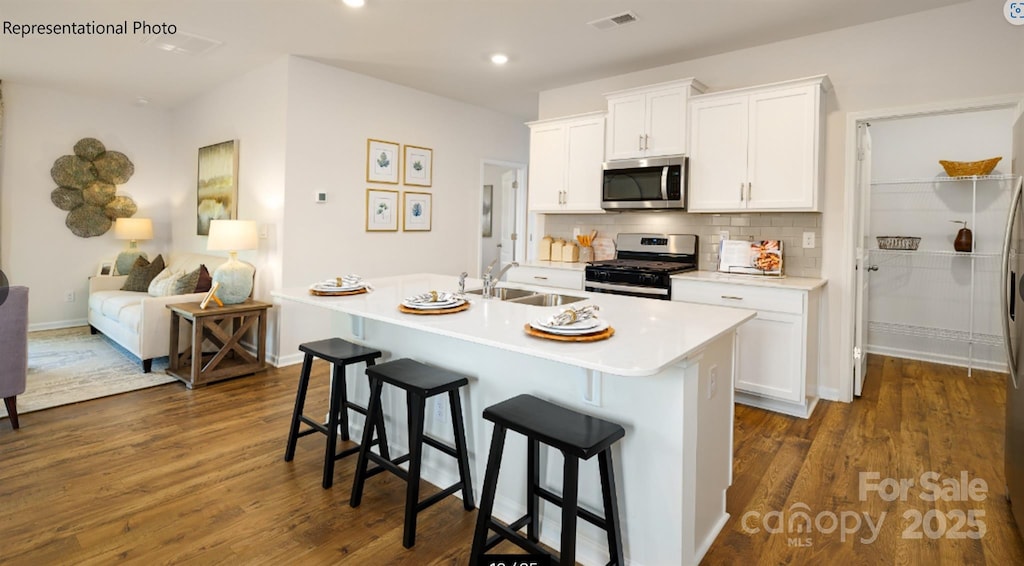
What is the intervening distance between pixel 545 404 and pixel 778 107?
283 centimetres

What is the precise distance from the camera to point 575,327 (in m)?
1.63

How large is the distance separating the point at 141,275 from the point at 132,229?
769mm

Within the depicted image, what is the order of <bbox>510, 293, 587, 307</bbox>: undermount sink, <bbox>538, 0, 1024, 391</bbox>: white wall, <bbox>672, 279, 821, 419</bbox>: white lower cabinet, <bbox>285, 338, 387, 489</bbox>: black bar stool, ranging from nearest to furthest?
<bbox>285, 338, 387, 489</bbox>: black bar stool
<bbox>510, 293, 587, 307</bbox>: undermount sink
<bbox>538, 0, 1024, 391</bbox>: white wall
<bbox>672, 279, 821, 419</bbox>: white lower cabinet

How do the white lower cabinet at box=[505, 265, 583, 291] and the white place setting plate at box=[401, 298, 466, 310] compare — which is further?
the white lower cabinet at box=[505, 265, 583, 291]

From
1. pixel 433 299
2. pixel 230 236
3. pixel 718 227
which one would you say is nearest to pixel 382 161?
pixel 230 236

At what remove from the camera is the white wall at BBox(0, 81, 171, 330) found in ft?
17.7

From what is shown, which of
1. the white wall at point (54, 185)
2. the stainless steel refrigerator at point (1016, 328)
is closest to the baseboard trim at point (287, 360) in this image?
the white wall at point (54, 185)

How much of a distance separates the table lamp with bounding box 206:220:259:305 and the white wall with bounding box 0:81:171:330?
2753 millimetres

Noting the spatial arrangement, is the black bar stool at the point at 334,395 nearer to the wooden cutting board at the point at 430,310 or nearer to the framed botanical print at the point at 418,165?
the wooden cutting board at the point at 430,310

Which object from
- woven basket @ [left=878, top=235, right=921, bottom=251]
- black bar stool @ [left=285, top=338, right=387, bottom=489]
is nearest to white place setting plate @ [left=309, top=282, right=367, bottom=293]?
black bar stool @ [left=285, top=338, right=387, bottom=489]

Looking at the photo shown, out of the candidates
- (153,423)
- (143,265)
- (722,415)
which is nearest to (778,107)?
(722,415)

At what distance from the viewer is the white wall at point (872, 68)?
10.1 ft

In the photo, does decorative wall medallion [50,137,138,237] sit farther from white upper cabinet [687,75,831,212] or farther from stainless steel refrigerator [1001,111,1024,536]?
stainless steel refrigerator [1001,111,1024,536]

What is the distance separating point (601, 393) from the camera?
6.01 ft
